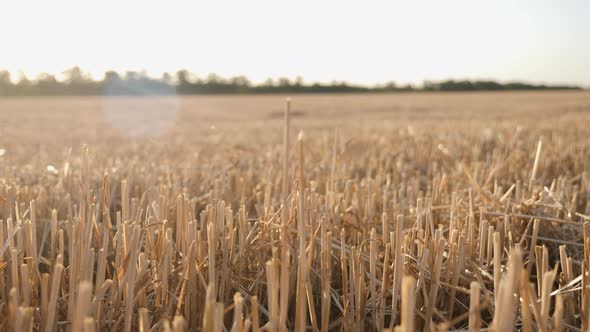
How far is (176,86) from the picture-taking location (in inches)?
1455

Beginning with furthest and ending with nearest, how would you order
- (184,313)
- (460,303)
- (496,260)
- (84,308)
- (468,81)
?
(468,81), (460,303), (184,313), (496,260), (84,308)

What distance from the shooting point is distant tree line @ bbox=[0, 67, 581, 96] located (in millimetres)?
36000

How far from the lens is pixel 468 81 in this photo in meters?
38.5

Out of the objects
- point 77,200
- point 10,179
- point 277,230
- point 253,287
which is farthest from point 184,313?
point 10,179

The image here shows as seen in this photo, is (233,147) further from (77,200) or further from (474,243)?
(474,243)

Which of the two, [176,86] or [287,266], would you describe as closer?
[287,266]

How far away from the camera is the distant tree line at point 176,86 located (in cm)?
3600

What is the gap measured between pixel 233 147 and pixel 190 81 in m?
37.6

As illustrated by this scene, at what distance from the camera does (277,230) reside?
1.59 metres

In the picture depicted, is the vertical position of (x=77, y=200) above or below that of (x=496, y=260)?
below

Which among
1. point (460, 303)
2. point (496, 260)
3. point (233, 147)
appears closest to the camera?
point (496, 260)

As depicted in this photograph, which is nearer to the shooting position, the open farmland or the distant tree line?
the open farmland

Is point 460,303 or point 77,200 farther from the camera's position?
point 77,200

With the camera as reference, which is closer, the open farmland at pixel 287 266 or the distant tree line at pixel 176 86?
the open farmland at pixel 287 266
